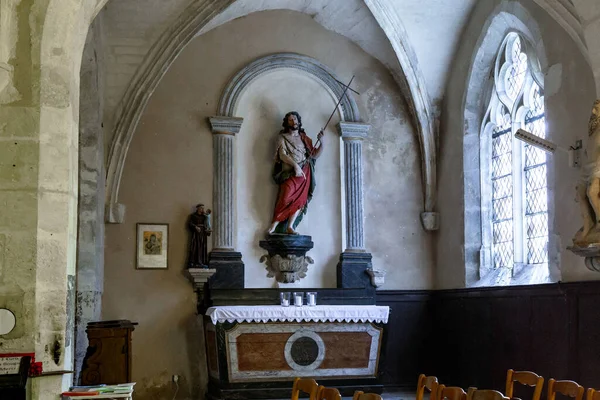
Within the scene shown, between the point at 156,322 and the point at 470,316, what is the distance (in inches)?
146

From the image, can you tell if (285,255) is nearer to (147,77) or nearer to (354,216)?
(354,216)


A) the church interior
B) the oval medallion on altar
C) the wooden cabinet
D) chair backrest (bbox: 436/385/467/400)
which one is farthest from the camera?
the oval medallion on altar

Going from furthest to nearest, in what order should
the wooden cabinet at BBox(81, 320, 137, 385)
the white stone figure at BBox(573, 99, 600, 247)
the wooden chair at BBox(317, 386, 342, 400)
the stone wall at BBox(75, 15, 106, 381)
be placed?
the stone wall at BBox(75, 15, 106, 381), the wooden cabinet at BBox(81, 320, 137, 385), the white stone figure at BBox(573, 99, 600, 247), the wooden chair at BBox(317, 386, 342, 400)

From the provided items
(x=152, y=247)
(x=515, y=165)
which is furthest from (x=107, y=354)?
(x=515, y=165)

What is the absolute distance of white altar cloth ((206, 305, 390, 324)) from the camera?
8.96 metres

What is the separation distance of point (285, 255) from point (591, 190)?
4.48m

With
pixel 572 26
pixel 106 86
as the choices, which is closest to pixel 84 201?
pixel 106 86

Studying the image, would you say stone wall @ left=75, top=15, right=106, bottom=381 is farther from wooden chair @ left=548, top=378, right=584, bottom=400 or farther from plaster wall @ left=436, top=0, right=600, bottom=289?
wooden chair @ left=548, top=378, right=584, bottom=400

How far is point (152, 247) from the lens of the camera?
9.77 meters

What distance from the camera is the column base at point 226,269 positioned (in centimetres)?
988

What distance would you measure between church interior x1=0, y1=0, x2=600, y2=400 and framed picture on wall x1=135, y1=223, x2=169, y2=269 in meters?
0.02

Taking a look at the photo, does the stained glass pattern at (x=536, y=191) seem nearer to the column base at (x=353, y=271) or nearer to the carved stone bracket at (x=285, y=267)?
the column base at (x=353, y=271)

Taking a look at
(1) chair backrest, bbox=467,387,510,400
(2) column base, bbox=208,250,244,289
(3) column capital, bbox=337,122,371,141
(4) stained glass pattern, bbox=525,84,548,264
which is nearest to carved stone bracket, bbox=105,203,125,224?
(2) column base, bbox=208,250,244,289

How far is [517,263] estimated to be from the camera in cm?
926
